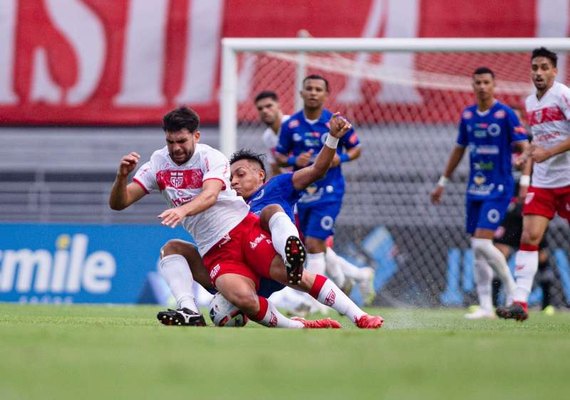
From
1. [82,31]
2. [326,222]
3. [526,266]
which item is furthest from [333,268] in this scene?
[82,31]

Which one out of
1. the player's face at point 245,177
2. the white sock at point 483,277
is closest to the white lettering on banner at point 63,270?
the white sock at point 483,277

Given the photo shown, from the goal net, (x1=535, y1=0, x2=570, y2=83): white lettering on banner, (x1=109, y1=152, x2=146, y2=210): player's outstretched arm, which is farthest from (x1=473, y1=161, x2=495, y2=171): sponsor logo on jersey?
(x1=535, y1=0, x2=570, y2=83): white lettering on banner

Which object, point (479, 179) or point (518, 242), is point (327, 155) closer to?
point (479, 179)

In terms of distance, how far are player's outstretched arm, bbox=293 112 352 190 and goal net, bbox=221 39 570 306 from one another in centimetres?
681

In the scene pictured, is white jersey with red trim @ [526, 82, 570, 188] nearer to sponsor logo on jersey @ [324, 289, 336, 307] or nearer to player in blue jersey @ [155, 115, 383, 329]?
player in blue jersey @ [155, 115, 383, 329]

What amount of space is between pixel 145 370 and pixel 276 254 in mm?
3141

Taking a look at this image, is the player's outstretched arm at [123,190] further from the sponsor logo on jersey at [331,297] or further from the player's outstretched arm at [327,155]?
the sponsor logo on jersey at [331,297]

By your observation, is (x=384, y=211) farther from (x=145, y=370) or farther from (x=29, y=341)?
(x=145, y=370)

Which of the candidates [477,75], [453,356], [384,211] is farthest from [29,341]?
[384,211]

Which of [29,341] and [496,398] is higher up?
[496,398]

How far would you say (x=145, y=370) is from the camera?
4359 mm

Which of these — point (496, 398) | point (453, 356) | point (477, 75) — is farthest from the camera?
point (477, 75)

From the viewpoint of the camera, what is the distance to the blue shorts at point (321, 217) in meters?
11.2

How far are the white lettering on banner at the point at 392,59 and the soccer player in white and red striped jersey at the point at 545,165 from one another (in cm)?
609
